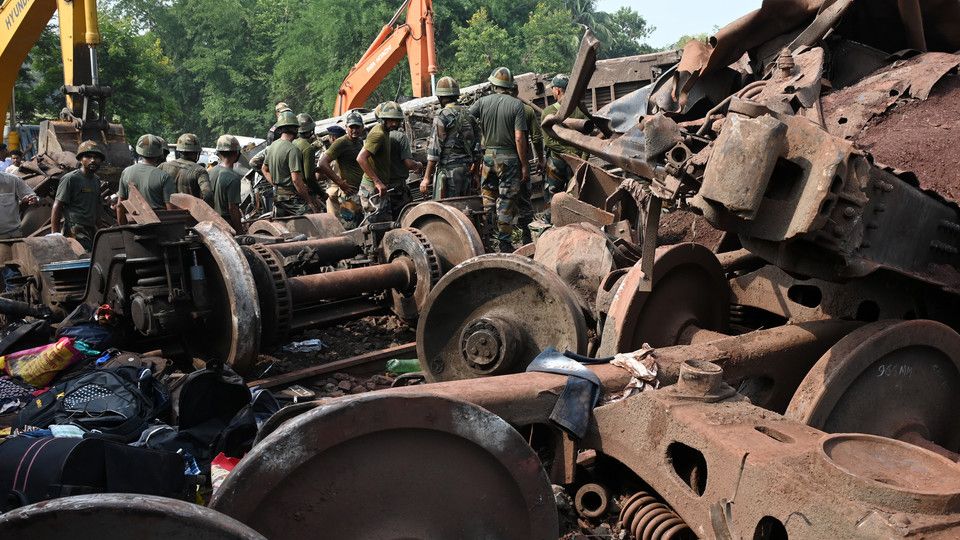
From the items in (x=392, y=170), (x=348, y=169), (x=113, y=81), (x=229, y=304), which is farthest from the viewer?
(x=113, y=81)

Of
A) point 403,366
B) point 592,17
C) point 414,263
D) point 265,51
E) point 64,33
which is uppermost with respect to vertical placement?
point 592,17

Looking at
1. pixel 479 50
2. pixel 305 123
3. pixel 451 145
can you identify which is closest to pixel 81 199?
pixel 305 123

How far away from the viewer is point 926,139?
14.9ft

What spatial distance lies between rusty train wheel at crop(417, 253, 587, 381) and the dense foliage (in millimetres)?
25398

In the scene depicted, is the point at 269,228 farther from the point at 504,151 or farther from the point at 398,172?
the point at 504,151

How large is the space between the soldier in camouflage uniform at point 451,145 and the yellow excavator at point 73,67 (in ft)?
21.9

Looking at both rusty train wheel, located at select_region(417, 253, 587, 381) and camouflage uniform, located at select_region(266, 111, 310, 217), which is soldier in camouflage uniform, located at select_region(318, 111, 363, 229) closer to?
camouflage uniform, located at select_region(266, 111, 310, 217)

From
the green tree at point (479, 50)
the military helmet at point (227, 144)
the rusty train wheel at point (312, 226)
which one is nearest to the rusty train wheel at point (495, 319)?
the rusty train wheel at point (312, 226)

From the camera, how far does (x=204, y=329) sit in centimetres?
571

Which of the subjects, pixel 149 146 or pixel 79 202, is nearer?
pixel 149 146

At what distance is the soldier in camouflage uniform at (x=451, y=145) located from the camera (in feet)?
29.2

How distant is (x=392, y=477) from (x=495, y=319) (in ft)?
7.52

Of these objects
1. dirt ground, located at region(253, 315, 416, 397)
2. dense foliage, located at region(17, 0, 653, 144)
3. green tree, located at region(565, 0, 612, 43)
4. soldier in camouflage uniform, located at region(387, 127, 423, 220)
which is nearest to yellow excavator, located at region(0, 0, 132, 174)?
soldier in camouflage uniform, located at region(387, 127, 423, 220)

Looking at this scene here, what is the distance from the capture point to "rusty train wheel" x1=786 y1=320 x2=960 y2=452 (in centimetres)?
334
